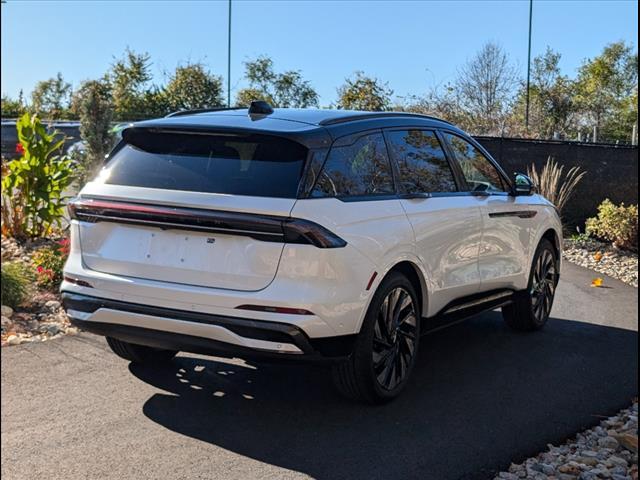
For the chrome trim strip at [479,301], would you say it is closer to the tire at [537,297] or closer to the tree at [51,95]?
the tire at [537,297]

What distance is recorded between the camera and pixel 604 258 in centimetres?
1163

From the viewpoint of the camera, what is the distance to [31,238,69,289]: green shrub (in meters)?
7.40

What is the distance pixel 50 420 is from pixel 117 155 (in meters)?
1.58

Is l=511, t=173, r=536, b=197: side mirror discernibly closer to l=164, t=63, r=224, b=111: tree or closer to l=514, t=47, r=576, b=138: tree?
l=164, t=63, r=224, b=111: tree

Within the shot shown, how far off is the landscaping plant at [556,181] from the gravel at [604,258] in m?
1.11

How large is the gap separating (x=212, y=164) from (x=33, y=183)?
5.85 meters

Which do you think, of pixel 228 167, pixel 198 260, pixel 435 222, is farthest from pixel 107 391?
pixel 435 222

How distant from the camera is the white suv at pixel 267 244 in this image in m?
4.02

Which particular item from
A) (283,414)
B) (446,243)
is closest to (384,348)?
(283,414)

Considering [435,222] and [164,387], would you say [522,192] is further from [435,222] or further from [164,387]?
[164,387]

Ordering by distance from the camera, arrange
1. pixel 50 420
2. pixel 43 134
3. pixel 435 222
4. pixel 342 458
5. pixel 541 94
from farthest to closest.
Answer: pixel 541 94 < pixel 43 134 < pixel 435 222 < pixel 50 420 < pixel 342 458

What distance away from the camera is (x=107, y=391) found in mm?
4816

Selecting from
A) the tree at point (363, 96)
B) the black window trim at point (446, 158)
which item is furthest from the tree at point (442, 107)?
the black window trim at point (446, 158)

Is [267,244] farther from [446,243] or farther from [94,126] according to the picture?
[94,126]
